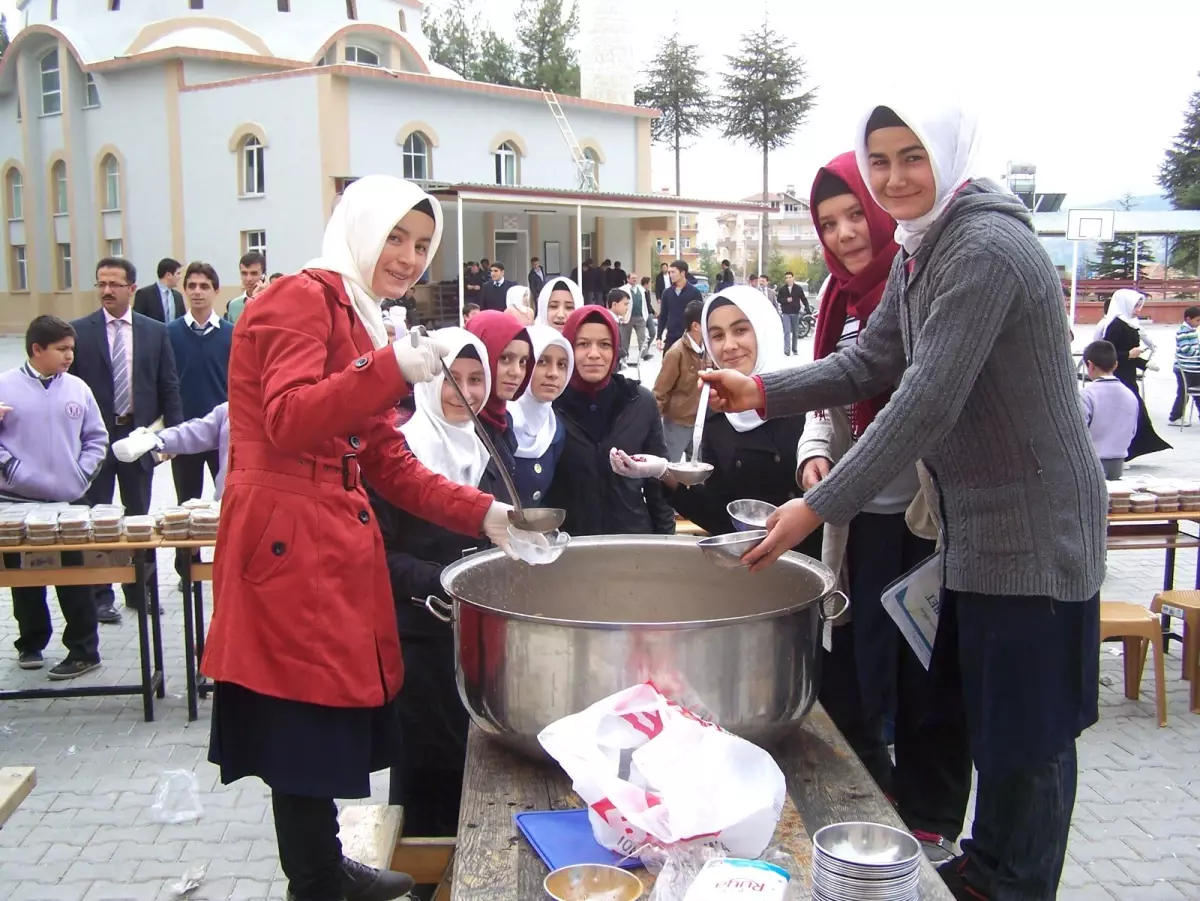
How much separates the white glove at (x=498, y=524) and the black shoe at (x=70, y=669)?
326cm

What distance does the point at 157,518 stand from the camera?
4.25 meters

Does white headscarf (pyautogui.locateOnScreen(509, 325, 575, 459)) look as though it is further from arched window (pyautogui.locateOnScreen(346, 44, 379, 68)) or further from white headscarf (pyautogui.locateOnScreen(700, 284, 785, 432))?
arched window (pyautogui.locateOnScreen(346, 44, 379, 68))

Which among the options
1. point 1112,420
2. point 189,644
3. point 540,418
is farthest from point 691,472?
point 1112,420

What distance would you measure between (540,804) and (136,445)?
360 cm

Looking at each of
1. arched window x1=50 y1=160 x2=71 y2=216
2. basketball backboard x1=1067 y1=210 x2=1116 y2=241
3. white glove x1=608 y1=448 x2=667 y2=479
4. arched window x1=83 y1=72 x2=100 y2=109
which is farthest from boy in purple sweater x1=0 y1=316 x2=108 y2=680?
arched window x1=50 y1=160 x2=71 y2=216

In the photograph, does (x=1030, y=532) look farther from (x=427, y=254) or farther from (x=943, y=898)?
(x=427, y=254)

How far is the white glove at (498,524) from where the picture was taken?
7.06ft

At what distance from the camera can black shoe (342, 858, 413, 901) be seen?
235 centimetres

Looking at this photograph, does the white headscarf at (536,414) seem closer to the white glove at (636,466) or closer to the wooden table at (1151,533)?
the white glove at (636,466)

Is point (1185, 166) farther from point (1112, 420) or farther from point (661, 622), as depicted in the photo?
point (661, 622)

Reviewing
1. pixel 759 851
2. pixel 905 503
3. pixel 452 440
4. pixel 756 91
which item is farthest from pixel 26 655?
pixel 756 91

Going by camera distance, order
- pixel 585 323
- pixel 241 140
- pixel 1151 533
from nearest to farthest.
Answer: pixel 585 323 < pixel 1151 533 < pixel 241 140

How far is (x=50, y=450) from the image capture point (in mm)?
4637

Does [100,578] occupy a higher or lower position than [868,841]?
lower
